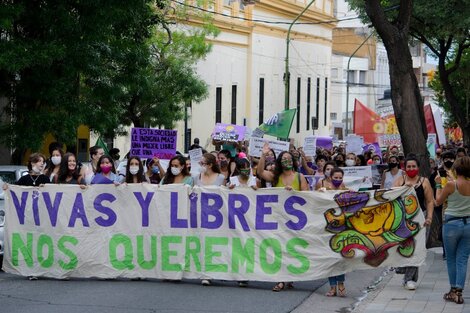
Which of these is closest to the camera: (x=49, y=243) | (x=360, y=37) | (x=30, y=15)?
(x=49, y=243)

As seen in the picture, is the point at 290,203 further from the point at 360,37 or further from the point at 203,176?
the point at 360,37

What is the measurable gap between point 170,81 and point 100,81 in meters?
8.07

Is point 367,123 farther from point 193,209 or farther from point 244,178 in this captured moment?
point 193,209

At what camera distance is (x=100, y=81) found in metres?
22.6

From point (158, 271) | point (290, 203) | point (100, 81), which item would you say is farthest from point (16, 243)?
point (100, 81)

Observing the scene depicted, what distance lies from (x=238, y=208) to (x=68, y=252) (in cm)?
207

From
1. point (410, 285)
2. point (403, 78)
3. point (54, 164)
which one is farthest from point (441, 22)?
point (410, 285)

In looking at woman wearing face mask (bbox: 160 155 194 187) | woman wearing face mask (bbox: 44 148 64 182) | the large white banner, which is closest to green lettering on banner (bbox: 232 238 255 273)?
the large white banner

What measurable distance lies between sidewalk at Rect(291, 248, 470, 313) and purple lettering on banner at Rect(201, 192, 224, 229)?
138 centimetres

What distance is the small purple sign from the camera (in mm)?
17609

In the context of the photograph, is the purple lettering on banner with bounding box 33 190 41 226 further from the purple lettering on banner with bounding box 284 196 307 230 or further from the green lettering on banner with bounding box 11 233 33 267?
the purple lettering on banner with bounding box 284 196 307 230

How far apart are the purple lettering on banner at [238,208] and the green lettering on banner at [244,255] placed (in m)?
0.19

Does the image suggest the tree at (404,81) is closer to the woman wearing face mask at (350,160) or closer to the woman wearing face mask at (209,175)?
the woman wearing face mask at (209,175)

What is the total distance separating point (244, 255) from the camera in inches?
468
